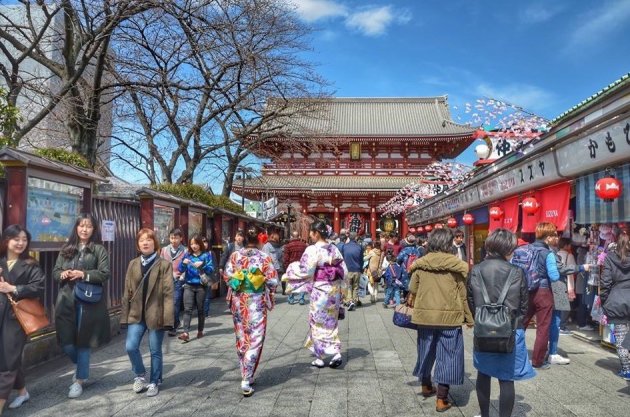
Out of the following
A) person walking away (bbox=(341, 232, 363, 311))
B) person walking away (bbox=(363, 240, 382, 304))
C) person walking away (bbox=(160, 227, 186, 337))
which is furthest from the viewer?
person walking away (bbox=(363, 240, 382, 304))

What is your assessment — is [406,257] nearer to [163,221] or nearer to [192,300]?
[192,300]

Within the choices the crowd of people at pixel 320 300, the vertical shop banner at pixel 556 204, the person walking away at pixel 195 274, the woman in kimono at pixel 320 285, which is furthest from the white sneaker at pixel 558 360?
the person walking away at pixel 195 274

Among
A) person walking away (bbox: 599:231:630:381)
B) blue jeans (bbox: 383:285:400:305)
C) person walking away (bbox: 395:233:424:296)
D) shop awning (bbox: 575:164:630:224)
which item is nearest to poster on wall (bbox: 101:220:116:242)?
person walking away (bbox: 395:233:424:296)

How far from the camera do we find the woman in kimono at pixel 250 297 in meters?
4.78

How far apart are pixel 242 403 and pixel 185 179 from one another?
11.9 m

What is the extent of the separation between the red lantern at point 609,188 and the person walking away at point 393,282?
4651 millimetres

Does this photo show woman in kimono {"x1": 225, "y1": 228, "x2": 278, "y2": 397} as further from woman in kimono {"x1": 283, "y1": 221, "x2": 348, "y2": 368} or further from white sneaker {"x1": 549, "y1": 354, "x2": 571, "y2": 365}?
white sneaker {"x1": 549, "y1": 354, "x2": 571, "y2": 365}

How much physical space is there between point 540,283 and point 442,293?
1.96 m

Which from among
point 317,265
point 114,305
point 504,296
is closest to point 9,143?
point 114,305

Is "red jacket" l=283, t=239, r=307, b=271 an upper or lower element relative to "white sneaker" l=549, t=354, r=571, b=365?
upper

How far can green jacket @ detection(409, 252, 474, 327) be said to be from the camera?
4172mm

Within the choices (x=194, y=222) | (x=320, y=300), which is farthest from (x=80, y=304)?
(x=194, y=222)

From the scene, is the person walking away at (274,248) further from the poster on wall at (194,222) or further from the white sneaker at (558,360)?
the white sneaker at (558,360)

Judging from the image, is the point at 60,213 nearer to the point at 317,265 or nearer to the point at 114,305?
the point at 114,305
